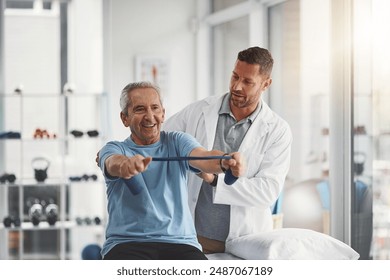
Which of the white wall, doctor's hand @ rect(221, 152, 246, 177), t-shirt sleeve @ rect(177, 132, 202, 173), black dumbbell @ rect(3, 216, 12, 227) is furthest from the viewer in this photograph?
black dumbbell @ rect(3, 216, 12, 227)

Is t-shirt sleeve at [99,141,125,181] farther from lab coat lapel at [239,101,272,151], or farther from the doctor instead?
lab coat lapel at [239,101,272,151]

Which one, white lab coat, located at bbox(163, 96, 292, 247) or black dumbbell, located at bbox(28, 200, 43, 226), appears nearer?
white lab coat, located at bbox(163, 96, 292, 247)

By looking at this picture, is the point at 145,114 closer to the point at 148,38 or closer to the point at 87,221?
the point at 148,38

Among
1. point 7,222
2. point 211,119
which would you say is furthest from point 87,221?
point 211,119

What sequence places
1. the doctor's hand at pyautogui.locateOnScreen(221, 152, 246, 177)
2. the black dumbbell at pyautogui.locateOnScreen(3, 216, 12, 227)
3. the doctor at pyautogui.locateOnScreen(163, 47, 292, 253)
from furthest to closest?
the black dumbbell at pyautogui.locateOnScreen(3, 216, 12, 227)
the doctor at pyautogui.locateOnScreen(163, 47, 292, 253)
the doctor's hand at pyautogui.locateOnScreen(221, 152, 246, 177)

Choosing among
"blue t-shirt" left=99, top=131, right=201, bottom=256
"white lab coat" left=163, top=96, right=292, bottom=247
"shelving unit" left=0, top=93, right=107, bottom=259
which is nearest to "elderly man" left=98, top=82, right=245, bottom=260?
"blue t-shirt" left=99, top=131, right=201, bottom=256

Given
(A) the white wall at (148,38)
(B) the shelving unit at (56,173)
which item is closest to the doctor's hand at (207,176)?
(A) the white wall at (148,38)

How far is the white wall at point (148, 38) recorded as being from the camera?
2637 millimetres

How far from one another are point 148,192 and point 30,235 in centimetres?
221

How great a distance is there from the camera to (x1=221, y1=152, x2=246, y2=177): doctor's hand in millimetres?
1477

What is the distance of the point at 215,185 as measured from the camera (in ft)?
5.55

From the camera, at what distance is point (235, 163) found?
1.48m

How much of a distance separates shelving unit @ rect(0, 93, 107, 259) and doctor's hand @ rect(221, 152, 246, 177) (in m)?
2.09

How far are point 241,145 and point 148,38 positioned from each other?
1.42m
